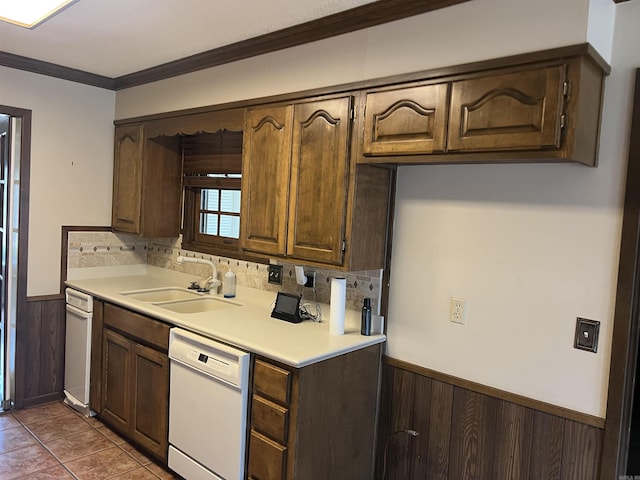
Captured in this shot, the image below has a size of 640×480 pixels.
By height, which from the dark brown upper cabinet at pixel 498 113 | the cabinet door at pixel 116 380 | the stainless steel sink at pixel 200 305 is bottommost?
the cabinet door at pixel 116 380

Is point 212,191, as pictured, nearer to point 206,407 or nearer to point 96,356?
point 96,356

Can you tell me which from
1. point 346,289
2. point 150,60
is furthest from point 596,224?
point 150,60

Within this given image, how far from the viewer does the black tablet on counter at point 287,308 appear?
2.69 meters

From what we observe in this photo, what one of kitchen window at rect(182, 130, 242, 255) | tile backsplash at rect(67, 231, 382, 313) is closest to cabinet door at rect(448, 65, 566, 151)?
tile backsplash at rect(67, 231, 382, 313)

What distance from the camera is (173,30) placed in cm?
264

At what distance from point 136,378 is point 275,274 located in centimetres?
103

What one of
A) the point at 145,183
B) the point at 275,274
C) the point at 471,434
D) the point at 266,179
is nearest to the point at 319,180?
the point at 266,179

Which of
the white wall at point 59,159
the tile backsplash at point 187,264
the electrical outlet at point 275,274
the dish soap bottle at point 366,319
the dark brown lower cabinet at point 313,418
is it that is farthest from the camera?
the white wall at point 59,159

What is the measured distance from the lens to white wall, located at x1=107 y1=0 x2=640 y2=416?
1.81 metres

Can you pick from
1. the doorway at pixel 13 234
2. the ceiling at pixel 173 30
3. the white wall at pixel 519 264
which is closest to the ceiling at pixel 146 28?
the ceiling at pixel 173 30

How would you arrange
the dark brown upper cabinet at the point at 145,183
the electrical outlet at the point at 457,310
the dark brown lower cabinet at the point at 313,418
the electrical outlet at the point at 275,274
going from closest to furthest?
the dark brown lower cabinet at the point at 313,418 < the electrical outlet at the point at 457,310 < the electrical outlet at the point at 275,274 < the dark brown upper cabinet at the point at 145,183

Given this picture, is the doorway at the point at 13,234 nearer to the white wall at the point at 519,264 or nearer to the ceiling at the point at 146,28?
the ceiling at the point at 146,28

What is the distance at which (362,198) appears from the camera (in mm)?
2307

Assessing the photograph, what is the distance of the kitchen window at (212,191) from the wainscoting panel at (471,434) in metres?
1.56
